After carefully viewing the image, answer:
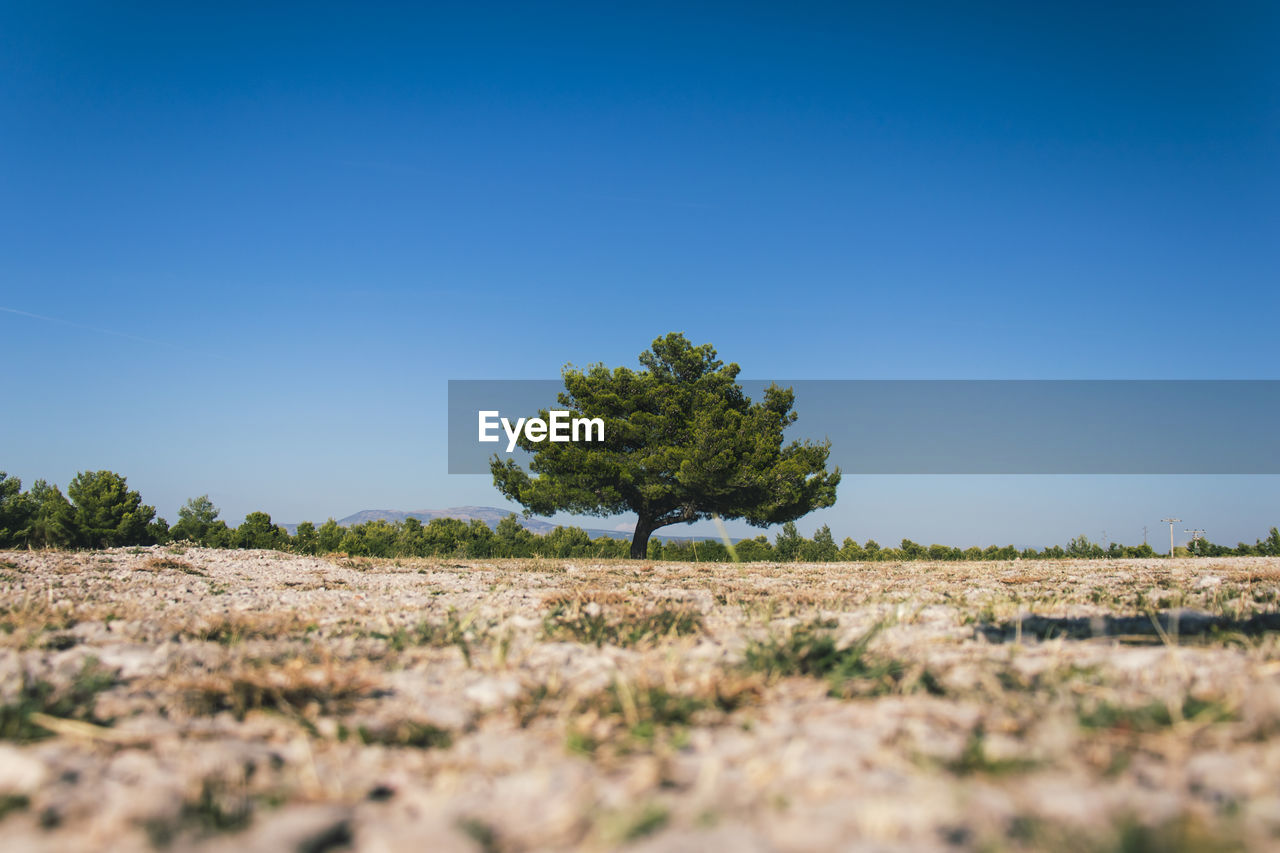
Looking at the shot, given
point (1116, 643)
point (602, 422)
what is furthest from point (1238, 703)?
point (602, 422)

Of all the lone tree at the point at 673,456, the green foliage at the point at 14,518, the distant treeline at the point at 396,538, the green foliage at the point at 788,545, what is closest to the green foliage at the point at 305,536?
the distant treeline at the point at 396,538

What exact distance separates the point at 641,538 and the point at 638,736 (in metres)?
22.9

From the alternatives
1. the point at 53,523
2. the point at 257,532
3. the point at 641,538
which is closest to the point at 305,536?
the point at 257,532

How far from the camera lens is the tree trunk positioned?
2423 centimetres

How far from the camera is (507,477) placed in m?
23.6

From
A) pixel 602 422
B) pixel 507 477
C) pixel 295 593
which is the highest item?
pixel 602 422

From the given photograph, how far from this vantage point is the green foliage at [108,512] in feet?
→ 73.9

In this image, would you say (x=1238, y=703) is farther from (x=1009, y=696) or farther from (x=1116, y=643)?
(x=1116, y=643)

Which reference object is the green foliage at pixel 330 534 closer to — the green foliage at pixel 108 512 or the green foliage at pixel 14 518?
the green foliage at pixel 108 512

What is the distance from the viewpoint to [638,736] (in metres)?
1.72

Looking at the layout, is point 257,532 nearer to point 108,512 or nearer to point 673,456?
point 108,512

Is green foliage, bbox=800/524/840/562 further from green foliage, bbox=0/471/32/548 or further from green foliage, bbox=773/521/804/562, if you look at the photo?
green foliage, bbox=0/471/32/548

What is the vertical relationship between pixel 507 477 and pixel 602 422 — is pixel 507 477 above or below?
below

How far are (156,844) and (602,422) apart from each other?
2172cm
